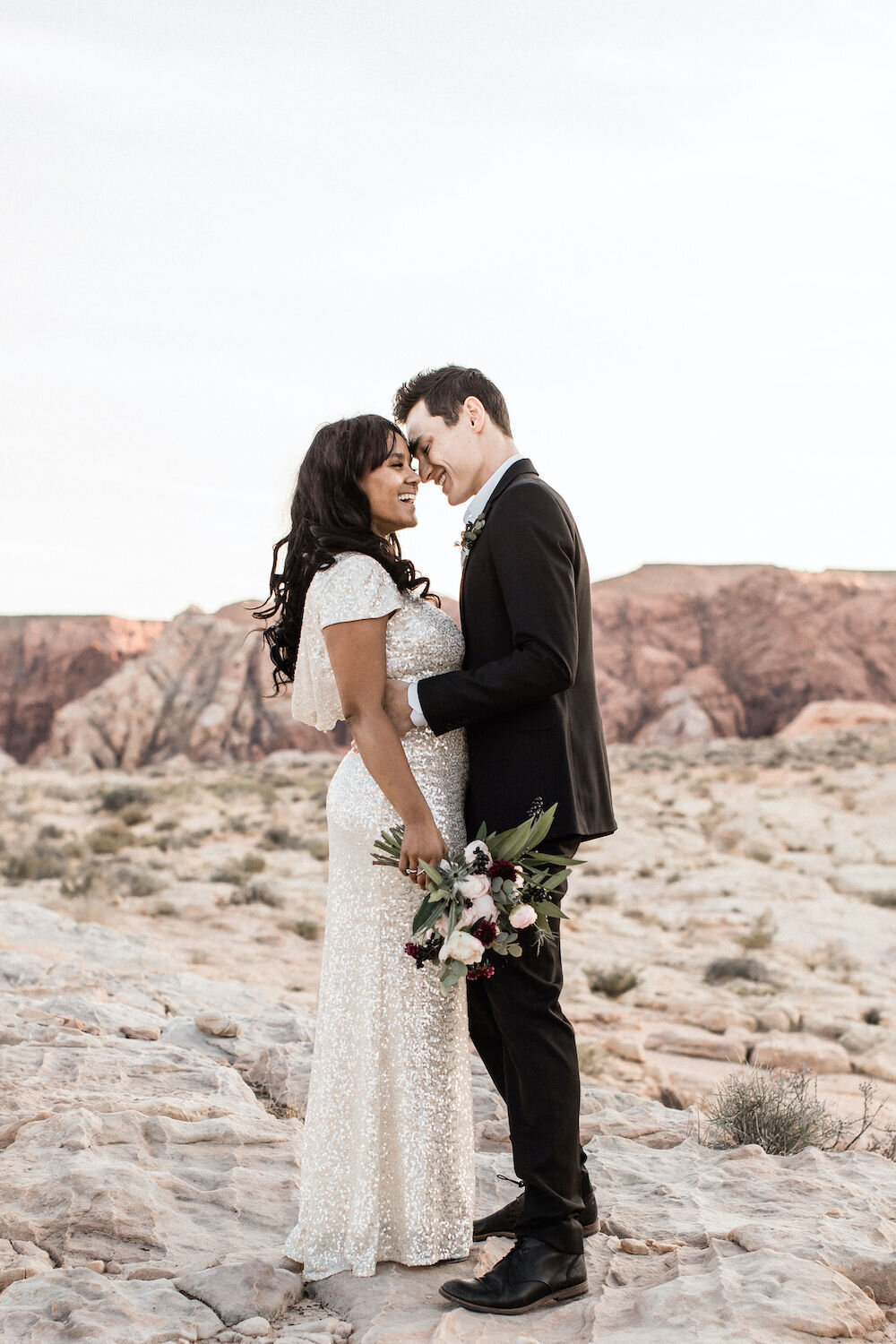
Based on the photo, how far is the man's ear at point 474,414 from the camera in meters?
3.20

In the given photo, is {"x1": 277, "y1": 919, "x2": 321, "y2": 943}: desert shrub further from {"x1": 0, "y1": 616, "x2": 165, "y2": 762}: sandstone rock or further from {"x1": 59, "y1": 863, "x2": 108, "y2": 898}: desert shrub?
{"x1": 0, "y1": 616, "x2": 165, "y2": 762}: sandstone rock

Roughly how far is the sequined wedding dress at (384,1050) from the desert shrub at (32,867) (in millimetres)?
10461

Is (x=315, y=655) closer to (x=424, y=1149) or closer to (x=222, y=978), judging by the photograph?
(x=424, y=1149)

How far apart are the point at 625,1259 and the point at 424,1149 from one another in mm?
715

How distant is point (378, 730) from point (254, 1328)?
5.14ft

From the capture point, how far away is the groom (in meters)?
2.81

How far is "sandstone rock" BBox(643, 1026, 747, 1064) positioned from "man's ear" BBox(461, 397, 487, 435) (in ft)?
18.1

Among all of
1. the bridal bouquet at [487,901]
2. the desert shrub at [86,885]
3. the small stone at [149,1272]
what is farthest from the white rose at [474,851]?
the desert shrub at [86,885]

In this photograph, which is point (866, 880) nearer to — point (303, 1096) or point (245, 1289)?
point (303, 1096)

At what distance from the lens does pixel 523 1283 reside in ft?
9.20

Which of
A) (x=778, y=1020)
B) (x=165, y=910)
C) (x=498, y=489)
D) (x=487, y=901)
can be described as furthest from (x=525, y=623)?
(x=165, y=910)

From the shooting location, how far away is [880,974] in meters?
9.89

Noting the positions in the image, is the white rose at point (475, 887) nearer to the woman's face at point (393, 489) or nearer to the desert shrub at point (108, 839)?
the woman's face at point (393, 489)

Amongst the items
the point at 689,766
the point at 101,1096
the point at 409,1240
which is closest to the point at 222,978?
the point at 101,1096
